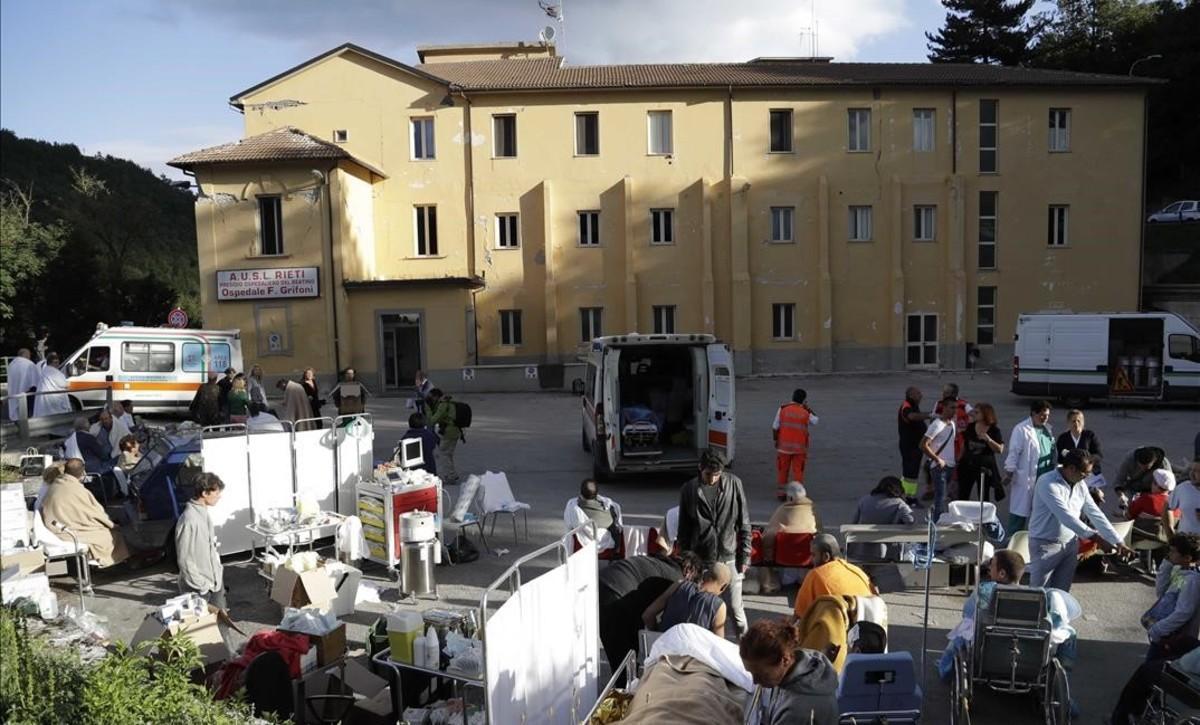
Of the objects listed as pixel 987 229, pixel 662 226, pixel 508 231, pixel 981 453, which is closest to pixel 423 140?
pixel 508 231

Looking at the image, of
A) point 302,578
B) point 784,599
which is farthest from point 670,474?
point 302,578

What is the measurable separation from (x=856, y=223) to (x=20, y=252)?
105 feet

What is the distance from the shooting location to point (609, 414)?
12945 mm

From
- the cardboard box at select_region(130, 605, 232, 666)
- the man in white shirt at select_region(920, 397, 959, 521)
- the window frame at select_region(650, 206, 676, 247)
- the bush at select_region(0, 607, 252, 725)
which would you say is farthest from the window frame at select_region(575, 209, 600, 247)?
the bush at select_region(0, 607, 252, 725)

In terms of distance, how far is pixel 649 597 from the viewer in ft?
20.8

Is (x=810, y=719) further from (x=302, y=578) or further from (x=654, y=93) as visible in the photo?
(x=654, y=93)

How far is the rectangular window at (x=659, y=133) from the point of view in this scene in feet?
101

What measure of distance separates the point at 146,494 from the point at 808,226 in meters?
25.3

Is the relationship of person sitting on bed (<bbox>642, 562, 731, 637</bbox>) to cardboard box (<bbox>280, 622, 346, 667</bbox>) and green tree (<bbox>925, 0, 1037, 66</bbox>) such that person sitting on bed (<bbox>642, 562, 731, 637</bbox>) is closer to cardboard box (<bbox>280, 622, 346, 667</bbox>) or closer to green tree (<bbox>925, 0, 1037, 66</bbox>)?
cardboard box (<bbox>280, 622, 346, 667</bbox>)

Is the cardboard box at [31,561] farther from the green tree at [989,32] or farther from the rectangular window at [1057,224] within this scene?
the green tree at [989,32]

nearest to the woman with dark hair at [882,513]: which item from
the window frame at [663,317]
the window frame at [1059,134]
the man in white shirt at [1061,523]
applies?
the man in white shirt at [1061,523]

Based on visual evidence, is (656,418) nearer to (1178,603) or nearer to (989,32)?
(1178,603)

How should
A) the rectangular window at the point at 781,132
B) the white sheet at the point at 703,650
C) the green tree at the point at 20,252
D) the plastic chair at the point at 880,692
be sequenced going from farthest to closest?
1. the green tree at the point at 20,252
2. the rectangular window at the point at 781,132
3. the plastic chair at the point at 880,692
4. the white sheet at the point at 703,650

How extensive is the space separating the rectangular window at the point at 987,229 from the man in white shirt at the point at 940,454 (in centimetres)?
2312
